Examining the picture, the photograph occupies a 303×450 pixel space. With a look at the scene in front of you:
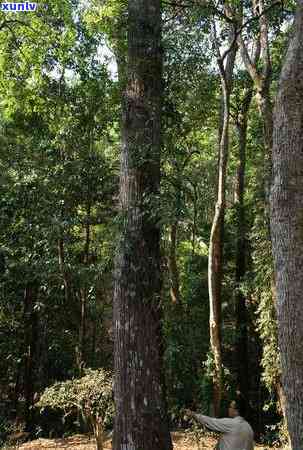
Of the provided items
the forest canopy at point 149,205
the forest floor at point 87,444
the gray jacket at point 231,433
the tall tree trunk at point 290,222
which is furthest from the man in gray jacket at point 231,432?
the forest floor at point 87,444

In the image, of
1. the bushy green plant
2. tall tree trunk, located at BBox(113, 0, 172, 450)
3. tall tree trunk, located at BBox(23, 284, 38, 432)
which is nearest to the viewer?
tall tree trunk, located at BBox(113, 0, 172, 450)

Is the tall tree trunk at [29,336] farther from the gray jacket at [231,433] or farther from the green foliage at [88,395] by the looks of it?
the gray jacket at [231,433]

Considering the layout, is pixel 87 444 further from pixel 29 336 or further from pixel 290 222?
pixel 290 222

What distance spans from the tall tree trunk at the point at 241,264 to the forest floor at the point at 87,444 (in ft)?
11.4

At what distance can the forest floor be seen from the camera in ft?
35.7

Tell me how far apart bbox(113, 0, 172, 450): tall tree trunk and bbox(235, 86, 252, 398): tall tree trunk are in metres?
9.65

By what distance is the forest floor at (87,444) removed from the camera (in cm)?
1088

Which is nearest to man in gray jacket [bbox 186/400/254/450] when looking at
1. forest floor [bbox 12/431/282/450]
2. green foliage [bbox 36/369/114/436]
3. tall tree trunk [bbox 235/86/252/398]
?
green foliage [bbox 36/369/114/436]

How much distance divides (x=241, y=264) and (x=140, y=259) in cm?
1061

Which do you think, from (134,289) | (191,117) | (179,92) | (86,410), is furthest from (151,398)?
(191,117)

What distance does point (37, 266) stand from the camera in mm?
12320

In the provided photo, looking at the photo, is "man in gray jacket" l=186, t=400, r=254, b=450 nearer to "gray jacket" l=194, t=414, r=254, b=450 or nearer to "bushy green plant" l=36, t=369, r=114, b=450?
"gray jacket" l=194, t=414, r=254, b=450

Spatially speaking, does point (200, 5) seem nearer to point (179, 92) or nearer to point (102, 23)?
point (179, 92)

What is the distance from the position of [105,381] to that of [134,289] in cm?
356
